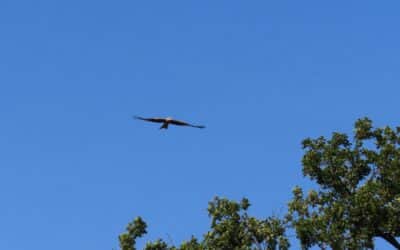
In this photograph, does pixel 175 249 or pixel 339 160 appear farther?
pixel 339 160

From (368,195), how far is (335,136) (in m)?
4.94

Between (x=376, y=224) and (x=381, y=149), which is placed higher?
(x=381, y=149)

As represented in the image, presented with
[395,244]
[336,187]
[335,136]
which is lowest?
[395,244]

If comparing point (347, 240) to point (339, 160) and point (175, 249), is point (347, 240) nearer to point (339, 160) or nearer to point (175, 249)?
point (339, 160)

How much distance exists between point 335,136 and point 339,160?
1518mm

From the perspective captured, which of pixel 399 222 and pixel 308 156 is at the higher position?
pixel 308 156

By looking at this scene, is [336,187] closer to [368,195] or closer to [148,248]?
[368,195]

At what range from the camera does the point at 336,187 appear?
41938 mm

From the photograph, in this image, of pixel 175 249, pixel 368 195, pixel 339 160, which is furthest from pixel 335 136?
pixel 175 249

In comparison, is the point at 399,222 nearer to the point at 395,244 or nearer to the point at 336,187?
the point at 395,244

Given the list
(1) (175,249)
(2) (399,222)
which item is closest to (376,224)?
(2) (399,222)

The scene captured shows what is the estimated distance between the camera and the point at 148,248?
131ft

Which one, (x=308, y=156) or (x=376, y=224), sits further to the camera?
(x=308, y=156)

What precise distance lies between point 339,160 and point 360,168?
125 centimetres
